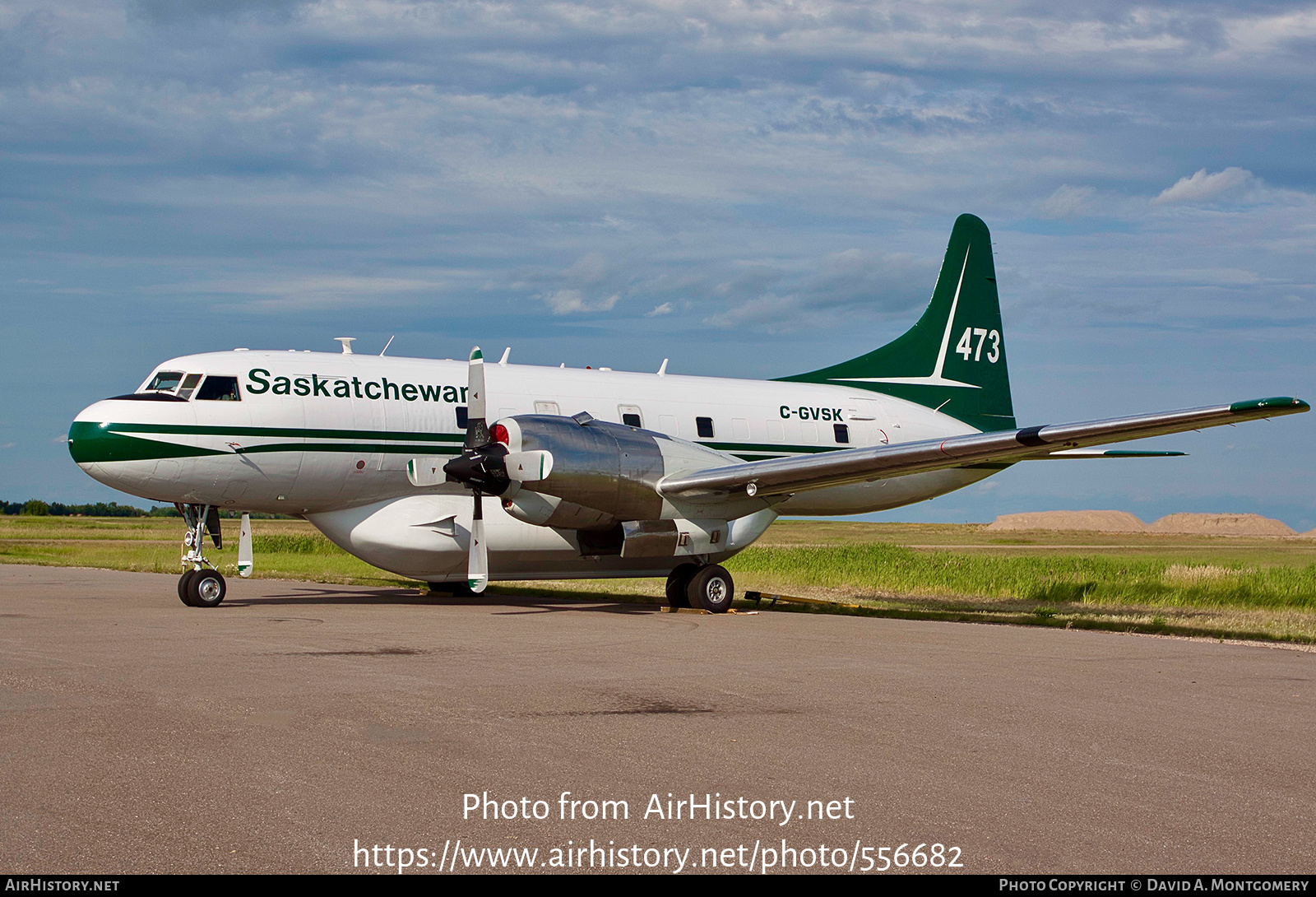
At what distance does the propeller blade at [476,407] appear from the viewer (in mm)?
17438

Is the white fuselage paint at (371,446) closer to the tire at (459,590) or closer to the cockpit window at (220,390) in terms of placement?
the cockpit window at (220,390)

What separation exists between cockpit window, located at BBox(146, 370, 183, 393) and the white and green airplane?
0.12 feet

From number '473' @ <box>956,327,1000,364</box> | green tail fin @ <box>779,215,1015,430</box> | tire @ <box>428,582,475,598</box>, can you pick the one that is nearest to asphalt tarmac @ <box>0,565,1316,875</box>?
tire @ <box>428,582,475,598</box>

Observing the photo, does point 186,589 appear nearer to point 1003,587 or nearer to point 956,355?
point 956,355

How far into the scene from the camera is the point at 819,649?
512 inches

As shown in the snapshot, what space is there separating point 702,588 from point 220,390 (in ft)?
26.8

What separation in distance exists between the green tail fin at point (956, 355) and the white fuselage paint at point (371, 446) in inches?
200

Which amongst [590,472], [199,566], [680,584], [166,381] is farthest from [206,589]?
[680,584]

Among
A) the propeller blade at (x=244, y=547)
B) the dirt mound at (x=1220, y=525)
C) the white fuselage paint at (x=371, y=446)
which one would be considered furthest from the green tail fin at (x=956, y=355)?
the dirt mound at (x=1220, y=525)

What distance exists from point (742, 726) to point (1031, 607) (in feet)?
56.3

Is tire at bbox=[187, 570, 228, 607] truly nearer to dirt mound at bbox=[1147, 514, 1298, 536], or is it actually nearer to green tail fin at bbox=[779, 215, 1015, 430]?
green tail fin at bbox=[779, 215, 1015, 430]

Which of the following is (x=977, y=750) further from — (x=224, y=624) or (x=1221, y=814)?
(x=224, y=624)

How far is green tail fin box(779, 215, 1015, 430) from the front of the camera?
25625 millimetres

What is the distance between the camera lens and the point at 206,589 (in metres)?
18.0
